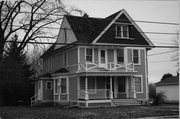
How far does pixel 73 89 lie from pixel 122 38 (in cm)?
772

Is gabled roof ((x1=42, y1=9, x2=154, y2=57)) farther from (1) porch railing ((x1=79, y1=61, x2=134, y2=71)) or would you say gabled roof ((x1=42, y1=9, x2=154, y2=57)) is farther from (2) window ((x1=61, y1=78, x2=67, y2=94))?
(2) window ((x1=61, y1=78, x2=67, y2=94))

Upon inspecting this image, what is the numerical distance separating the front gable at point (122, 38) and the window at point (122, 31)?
0.82 feet

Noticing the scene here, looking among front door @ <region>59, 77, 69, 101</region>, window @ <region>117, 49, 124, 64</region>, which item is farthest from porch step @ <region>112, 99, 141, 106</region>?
front door @ <region>59, 77, 69, 101</region>

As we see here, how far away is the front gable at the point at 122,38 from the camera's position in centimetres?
3369

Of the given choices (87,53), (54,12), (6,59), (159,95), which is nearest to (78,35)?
(87,53)

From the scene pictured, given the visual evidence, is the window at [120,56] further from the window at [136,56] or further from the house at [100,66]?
the window at [136,56]

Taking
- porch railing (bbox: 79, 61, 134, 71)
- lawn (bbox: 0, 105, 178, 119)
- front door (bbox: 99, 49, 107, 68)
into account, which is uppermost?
front door (bbox: 99, 49, 107, 68)

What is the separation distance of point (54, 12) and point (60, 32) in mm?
3671

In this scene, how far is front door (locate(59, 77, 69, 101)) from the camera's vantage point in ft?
110

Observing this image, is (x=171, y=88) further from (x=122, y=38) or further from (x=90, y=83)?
(x=90, y=83)

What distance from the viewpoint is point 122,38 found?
3459 centimetres

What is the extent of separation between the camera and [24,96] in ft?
129

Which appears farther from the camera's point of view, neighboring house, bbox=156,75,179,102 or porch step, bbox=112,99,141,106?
neighboring house, bbox=156,75,179,102

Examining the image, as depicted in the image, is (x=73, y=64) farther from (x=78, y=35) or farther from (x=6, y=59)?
(x=6, y=59)
